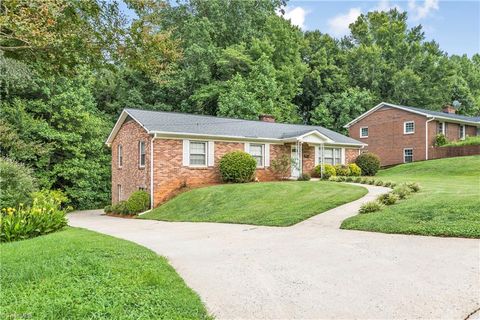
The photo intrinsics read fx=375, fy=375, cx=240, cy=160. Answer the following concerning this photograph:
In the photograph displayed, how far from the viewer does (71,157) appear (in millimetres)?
26859

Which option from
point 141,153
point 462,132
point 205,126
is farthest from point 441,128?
point 141,153

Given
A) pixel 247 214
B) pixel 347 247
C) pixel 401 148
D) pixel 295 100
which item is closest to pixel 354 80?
pixel 295 100

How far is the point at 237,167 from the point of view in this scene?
1970 centimetres

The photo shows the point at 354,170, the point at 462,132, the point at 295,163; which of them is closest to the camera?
the point at 295,163

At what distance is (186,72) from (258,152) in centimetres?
1563

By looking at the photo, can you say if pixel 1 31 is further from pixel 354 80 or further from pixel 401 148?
pixel 354 80

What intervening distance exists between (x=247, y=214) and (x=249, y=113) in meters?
20.6

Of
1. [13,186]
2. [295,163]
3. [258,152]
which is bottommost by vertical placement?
[13,186]

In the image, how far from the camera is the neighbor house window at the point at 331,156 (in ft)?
81.3

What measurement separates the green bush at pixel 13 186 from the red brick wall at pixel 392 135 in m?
28.7

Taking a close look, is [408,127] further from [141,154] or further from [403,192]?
[141,154]

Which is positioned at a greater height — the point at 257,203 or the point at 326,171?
the point at 326,171

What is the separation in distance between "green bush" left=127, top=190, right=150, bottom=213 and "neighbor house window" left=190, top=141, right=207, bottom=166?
9.64ft

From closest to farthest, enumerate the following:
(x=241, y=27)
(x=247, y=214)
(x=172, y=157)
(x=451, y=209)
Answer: (x=451, y=209) < (x=247, y=214) < (x=172, y=157) < (x=241, y=27)
